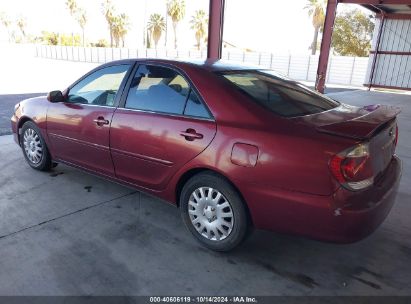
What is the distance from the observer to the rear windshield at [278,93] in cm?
293

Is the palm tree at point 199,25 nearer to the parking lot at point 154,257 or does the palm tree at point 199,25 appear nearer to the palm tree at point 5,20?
the parking lot at point 154,257

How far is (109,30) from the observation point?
56.8 m

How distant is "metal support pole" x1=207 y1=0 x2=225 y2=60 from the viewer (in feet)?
33.7

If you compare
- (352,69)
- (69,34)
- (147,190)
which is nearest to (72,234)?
(147,190)

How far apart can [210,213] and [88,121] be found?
5.62 ft

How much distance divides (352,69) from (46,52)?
39294mm

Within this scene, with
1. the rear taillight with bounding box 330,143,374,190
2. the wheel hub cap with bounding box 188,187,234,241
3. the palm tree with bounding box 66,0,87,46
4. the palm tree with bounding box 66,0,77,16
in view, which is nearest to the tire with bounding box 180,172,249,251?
the wheel hub cap with bounding box 188,187,234,241

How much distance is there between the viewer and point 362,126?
2604mm

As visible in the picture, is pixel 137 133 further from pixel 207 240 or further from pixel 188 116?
pixel 207 240

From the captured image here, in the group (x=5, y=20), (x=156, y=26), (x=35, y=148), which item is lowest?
(x=35, y=148)

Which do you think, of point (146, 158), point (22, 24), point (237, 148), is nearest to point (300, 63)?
point (146, 158)

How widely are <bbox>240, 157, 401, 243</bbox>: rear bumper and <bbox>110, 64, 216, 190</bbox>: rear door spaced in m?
0.63

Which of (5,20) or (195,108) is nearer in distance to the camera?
(195,108)

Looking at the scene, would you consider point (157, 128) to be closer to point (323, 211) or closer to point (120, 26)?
point (323, 211)
